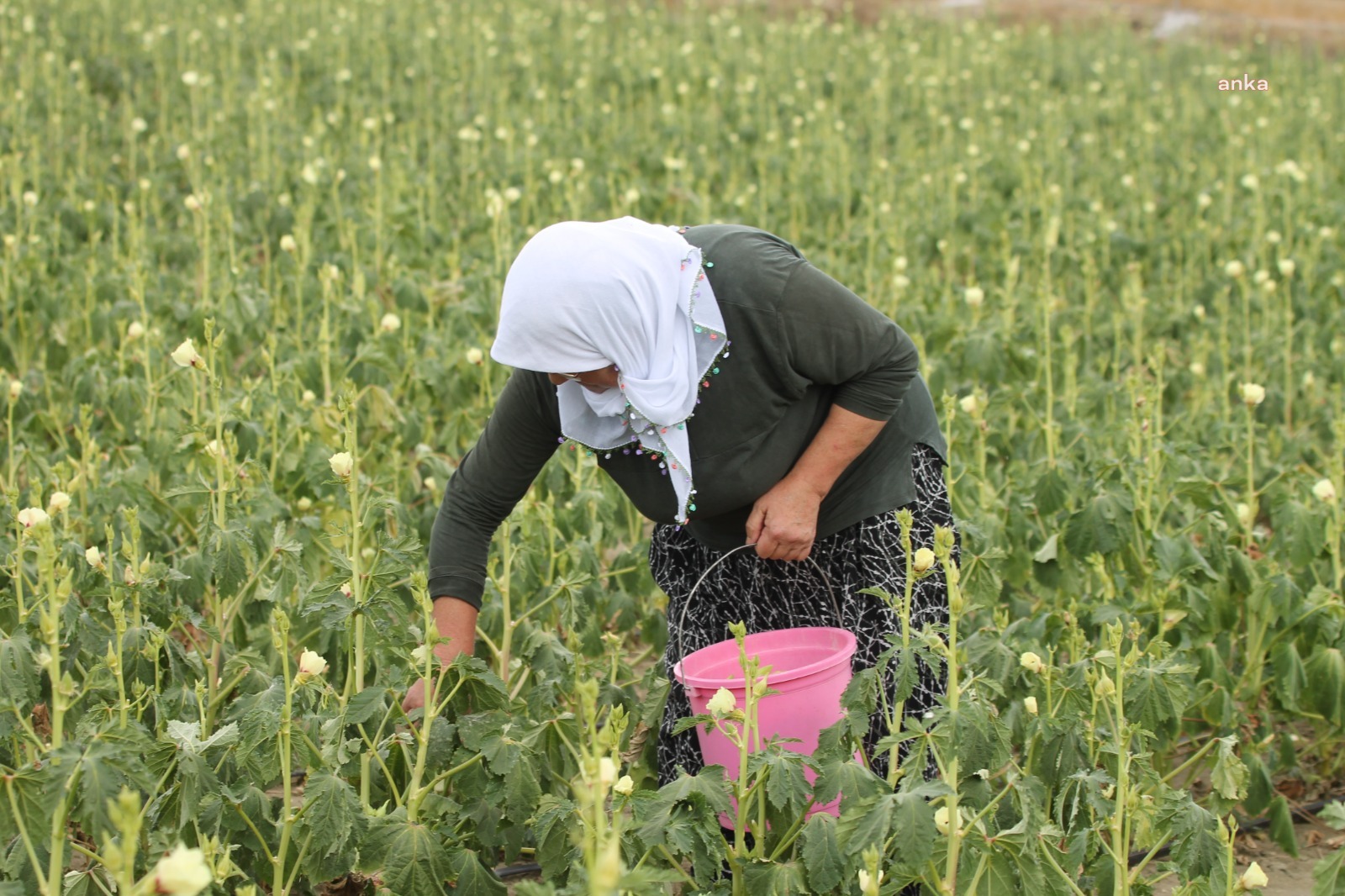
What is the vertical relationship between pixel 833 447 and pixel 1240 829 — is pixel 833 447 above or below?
above

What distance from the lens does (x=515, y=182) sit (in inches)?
316

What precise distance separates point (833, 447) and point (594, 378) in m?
0.48

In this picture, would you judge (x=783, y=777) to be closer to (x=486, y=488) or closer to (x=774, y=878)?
(x=774, y=878)

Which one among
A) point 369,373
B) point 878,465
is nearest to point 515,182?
point 369,373

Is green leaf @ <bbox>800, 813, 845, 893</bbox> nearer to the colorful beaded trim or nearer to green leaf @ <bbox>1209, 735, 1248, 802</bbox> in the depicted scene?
the colorful beaded trim

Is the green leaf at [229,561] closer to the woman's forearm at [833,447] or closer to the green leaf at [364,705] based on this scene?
the green leaf at [364,705]

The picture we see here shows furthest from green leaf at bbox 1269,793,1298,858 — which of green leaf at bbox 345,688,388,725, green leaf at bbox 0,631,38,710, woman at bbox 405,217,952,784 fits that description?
green leaf at bbox 0,631,38,710

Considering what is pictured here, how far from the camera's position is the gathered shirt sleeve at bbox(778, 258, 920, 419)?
2.53 meters

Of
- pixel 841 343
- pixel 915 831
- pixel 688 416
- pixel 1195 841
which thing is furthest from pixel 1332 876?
pixel 688 416

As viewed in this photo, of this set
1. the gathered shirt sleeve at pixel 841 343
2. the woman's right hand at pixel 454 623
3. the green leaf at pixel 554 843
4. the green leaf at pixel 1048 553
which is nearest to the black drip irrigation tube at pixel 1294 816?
the green leaf at pixel 1048 553

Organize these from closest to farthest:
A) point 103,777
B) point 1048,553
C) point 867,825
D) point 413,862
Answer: point 103,777 < point 867,825 < point 413,862 < point 1048,553

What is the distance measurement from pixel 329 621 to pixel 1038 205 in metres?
5.85

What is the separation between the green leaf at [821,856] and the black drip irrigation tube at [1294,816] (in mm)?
1248

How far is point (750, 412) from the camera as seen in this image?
8.63 feet
